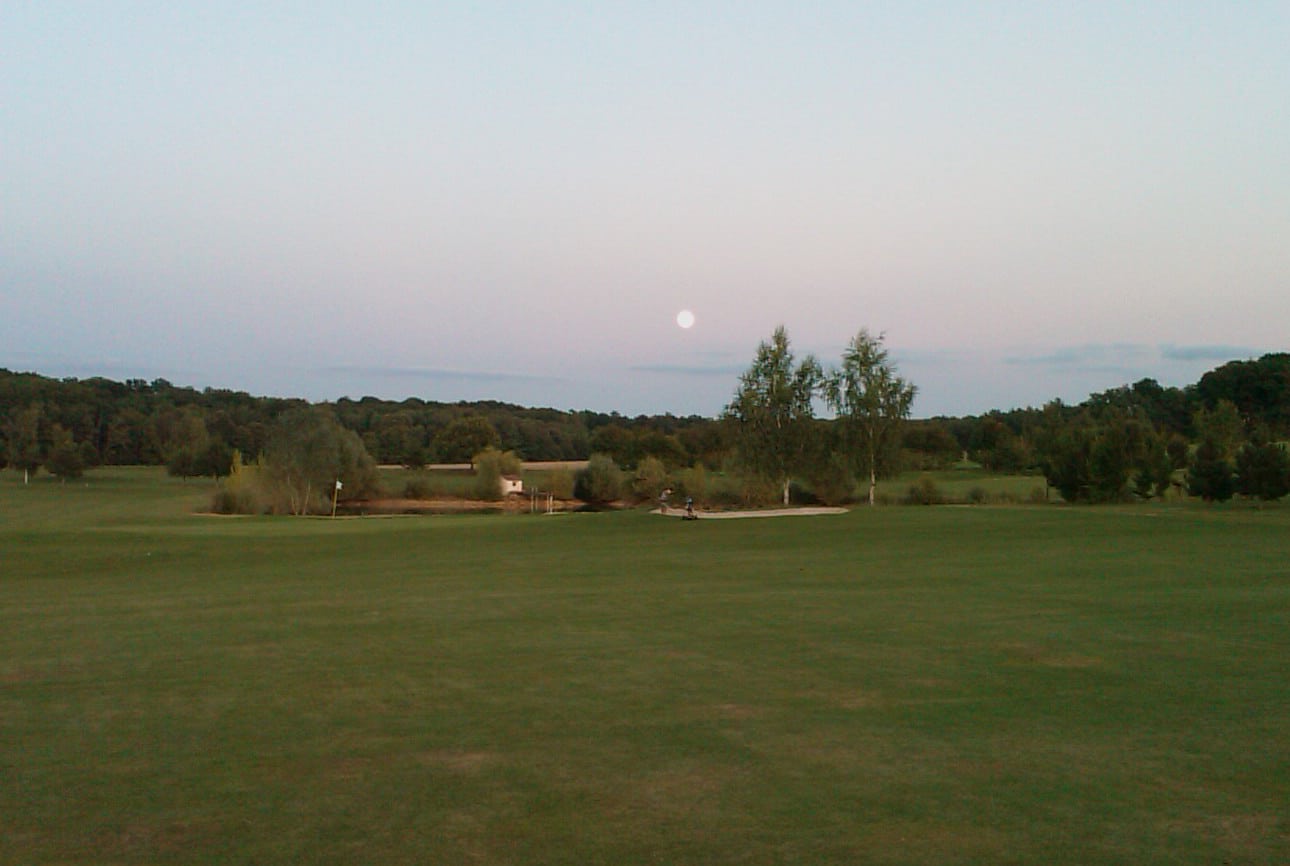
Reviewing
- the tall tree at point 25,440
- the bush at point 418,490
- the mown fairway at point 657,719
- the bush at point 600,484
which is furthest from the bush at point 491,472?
the mown fairway at point 657,719

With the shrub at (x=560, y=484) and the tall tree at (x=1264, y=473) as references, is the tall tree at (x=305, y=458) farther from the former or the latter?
the tall tree at (x=1264, y=473)

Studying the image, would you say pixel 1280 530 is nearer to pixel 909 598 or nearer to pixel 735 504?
pixel 909 598

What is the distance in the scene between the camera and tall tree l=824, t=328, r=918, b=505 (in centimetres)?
4850

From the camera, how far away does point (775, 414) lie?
48.8m

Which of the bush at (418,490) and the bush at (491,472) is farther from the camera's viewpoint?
the bush at (491,472)

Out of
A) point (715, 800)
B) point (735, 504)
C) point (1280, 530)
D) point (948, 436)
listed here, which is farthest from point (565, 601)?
point (948, 436)

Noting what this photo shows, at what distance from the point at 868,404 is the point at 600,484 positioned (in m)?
28.7

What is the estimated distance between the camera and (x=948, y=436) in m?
90.4

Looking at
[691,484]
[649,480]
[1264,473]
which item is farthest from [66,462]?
[1264,473]

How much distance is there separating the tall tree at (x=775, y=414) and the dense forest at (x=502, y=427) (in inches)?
746

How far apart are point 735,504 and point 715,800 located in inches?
1735

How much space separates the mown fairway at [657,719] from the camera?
227 inches

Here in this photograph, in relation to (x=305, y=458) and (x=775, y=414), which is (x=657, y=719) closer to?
(x=775, y=414)

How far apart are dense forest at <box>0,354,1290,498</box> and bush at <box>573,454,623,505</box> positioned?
302 inches
